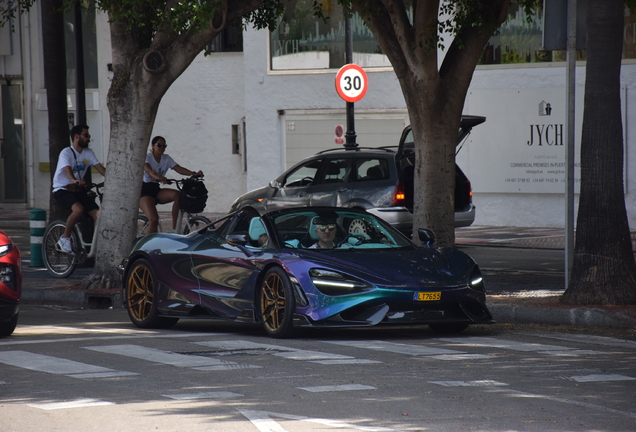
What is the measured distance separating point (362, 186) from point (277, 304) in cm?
900

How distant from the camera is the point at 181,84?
30.2 m

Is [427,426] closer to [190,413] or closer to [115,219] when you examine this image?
[190,413]

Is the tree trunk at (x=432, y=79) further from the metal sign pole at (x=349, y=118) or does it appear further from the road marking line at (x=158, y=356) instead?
the metal sign pole at (x=349, y=118)

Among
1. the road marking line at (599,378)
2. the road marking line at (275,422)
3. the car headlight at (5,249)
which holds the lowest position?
the road marking line at (599,378)

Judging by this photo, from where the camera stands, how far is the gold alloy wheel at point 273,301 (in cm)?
948

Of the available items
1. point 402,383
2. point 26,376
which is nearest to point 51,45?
point 26,376

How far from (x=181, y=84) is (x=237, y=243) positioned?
68.3ft

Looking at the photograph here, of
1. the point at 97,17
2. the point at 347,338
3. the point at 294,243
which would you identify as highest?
the point at 97,17

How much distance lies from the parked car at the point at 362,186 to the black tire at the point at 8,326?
8406 millimetres

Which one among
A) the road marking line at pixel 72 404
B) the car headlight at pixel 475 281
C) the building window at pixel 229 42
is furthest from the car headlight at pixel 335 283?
the building window at pixel 229 42

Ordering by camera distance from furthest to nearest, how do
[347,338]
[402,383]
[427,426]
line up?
[347,338] < [402,383] < [427,426]

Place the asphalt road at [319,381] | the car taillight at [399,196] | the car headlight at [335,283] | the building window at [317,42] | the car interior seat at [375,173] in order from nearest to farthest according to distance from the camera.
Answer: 1. the asphalt road at [319,381]
2. the car headlight at [335,283]
3. the car taillight at [399,196]
4. the car interior seat at [375,173]
5. the building window at [317,42]

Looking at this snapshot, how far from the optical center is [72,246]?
15188 mm

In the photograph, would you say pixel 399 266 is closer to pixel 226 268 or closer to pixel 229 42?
pixel 226 268
